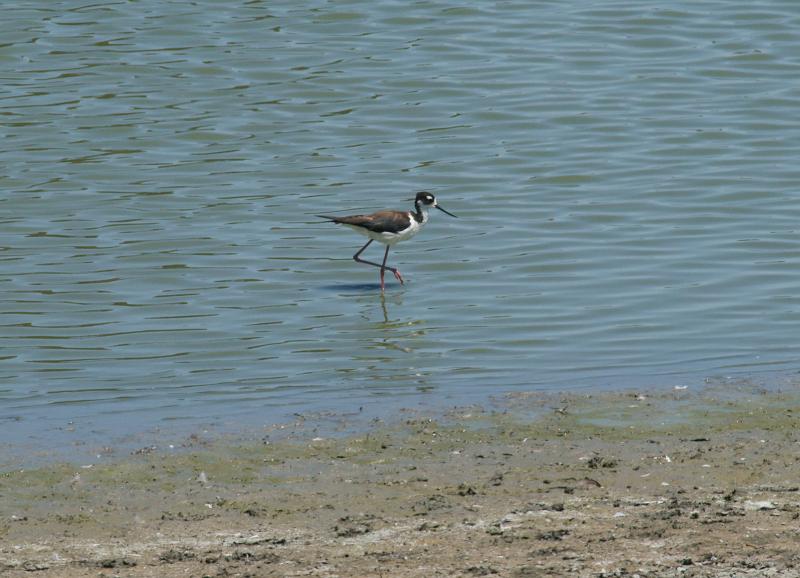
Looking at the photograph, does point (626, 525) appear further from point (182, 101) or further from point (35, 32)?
point (35, 32)

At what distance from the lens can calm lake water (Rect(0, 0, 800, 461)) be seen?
1223 cm

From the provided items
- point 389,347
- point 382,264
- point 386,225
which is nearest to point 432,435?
point 389,347

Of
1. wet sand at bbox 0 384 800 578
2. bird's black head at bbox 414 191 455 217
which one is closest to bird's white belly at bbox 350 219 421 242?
bird's black head at bbox 414 191 455 217

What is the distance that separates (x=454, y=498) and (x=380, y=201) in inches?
381

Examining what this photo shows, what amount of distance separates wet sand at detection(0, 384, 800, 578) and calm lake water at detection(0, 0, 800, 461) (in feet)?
3.27

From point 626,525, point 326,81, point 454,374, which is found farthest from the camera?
point 326,81

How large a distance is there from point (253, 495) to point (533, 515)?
1.59 meters

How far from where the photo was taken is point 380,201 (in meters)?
17.9

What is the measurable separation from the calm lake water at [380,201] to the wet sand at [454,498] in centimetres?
100

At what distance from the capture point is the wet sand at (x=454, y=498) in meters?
7.40

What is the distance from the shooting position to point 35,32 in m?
24.4

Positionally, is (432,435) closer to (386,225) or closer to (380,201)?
(386,225)

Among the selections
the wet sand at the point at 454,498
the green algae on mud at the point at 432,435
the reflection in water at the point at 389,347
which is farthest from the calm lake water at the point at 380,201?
the wet sand at the point at 454,498

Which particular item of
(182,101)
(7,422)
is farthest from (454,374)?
(182,101)
